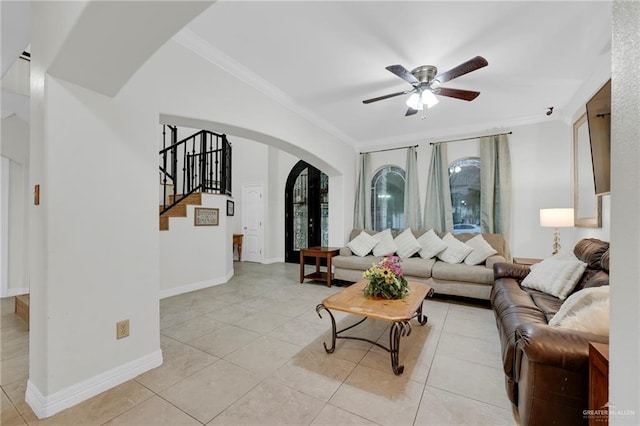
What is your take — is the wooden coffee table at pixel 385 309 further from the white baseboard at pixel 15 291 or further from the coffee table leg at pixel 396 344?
the white baseboard at pixel 15 291

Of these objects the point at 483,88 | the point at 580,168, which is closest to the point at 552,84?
the point at 483,88

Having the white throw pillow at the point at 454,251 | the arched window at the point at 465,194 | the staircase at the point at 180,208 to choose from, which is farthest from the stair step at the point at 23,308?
the arched window at the point at 465,194

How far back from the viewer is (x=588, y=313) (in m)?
1.46

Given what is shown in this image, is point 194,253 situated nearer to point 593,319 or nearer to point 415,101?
point 415,101

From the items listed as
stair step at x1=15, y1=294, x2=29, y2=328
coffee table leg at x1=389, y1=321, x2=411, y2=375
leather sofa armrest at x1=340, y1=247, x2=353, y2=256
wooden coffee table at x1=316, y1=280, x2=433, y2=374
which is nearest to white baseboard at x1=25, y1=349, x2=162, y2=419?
wooden coffee table at x1=316, y1=280, x2=433, y2=374

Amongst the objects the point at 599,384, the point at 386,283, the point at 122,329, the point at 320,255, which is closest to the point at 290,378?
the point at 386,283

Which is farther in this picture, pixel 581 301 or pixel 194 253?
pixel 194 253

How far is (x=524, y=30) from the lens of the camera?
7.42ft

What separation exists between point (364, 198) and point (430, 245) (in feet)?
5.49

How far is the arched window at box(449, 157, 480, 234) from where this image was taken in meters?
4.76

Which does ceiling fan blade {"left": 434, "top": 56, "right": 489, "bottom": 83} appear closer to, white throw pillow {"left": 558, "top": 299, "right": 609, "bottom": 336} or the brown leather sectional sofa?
white throw pillow {"left": 558, "top": 299, "right": 609, "bottom": 336}

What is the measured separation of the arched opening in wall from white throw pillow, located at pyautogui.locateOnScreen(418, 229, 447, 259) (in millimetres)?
2569

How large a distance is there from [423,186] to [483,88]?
205 centimetres

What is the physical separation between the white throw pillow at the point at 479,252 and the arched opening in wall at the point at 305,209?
330 centimetres
